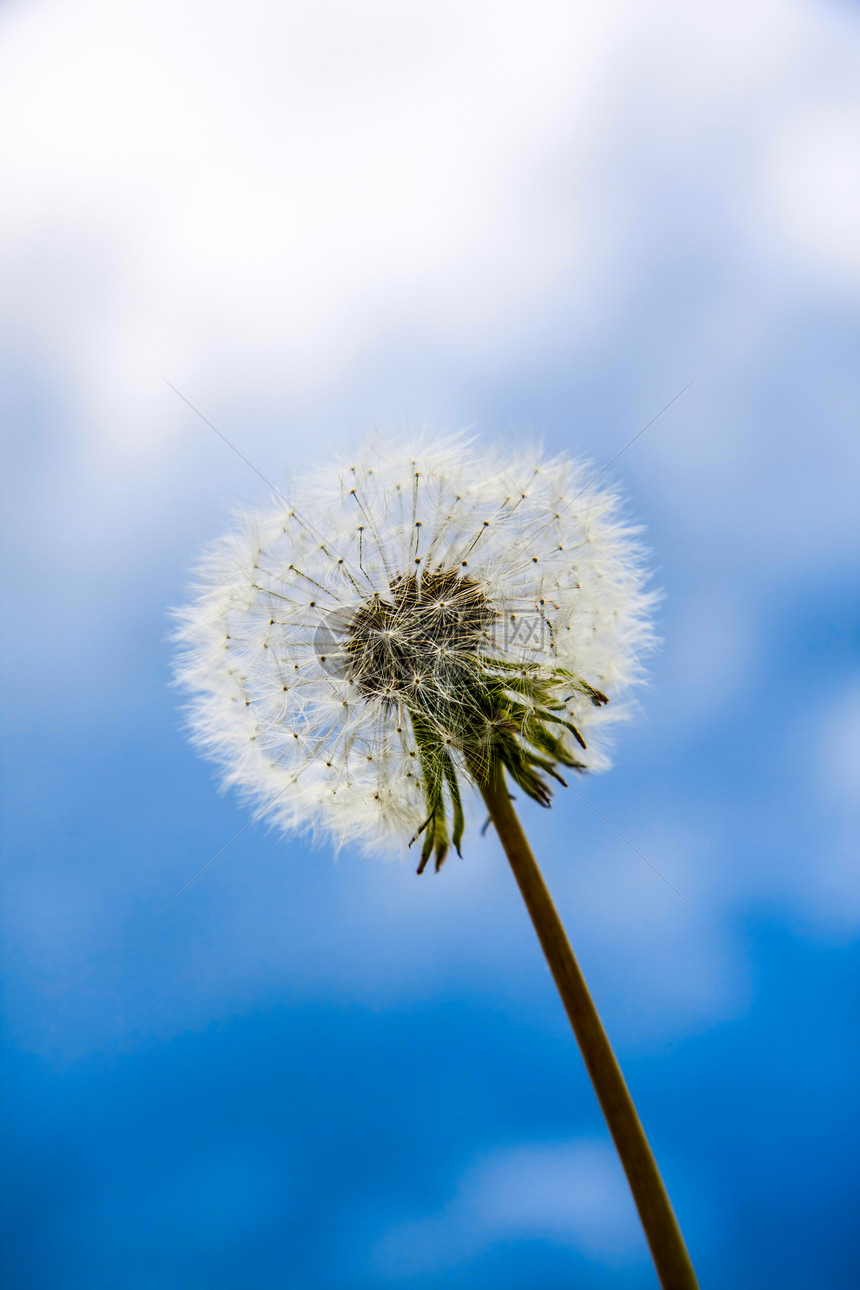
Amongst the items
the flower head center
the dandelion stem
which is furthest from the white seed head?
the dandelion stem

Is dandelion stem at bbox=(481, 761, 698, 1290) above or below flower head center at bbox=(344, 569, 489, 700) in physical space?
below

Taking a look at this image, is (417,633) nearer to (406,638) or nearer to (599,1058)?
(406,638)

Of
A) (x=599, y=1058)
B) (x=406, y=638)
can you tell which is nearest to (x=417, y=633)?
(x=406, y=638)

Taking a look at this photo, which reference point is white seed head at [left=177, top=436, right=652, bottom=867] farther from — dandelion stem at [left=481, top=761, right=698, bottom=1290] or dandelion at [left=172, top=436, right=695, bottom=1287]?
dandelion stem at [left=481, top=761, right=698, bottom=1290]

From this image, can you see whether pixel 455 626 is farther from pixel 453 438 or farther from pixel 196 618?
pixel 196 618

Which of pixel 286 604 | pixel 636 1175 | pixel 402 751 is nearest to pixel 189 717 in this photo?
pixel 286 604

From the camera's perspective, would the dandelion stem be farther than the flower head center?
No
